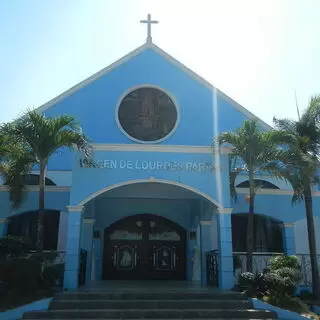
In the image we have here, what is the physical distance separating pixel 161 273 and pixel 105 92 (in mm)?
7942

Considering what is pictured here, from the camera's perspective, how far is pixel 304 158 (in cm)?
1265

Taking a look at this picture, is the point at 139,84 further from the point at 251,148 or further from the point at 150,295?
the point at 150,295

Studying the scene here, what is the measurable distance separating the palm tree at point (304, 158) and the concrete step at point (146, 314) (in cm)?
383

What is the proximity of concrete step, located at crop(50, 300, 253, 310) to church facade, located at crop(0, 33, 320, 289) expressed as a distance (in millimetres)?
2987

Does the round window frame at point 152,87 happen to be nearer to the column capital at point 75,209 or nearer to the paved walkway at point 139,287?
the column capital at point 75,209

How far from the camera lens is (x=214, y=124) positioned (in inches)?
698

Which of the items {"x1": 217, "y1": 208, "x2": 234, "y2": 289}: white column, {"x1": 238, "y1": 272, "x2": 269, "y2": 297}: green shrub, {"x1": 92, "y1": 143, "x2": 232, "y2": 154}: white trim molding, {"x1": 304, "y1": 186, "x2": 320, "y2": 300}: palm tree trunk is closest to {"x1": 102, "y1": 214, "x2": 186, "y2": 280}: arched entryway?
{"x1": 217, "y1": 208, "x2": 234, "y2": 289}: white column

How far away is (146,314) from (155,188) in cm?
560

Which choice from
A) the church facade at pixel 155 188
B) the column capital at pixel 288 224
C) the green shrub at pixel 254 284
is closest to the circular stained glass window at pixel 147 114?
the church facade at pixel 155 188

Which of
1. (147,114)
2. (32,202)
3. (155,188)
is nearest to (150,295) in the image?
(155,188)

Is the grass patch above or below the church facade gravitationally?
below

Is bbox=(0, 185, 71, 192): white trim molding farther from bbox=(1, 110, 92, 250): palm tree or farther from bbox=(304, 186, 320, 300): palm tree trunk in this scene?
bbox=(304, 186, 320, 300): palm tree trunk

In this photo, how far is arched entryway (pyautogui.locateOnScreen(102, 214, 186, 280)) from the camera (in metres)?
16.5

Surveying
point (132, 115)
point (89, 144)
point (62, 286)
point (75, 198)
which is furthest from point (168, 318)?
point (132, 115)
